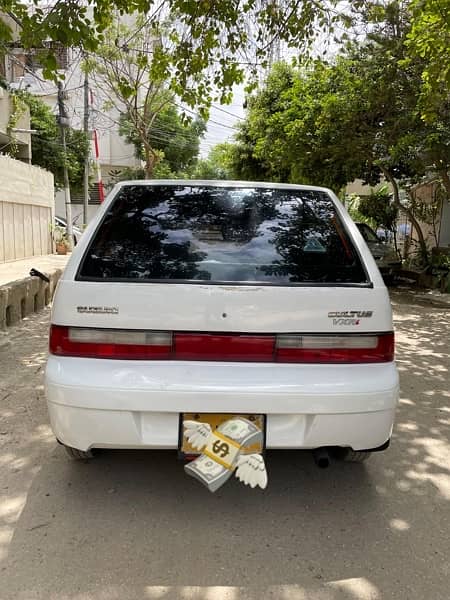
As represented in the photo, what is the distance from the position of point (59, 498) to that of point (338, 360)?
1.68m

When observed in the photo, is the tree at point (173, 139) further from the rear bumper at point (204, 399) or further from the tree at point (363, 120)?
the rear bumper at point (204, 399)

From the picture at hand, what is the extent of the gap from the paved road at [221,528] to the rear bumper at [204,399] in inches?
17.6

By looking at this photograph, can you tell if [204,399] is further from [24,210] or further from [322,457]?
[24,210]

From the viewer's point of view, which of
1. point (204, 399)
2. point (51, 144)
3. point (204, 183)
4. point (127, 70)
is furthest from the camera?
point (51, 144)

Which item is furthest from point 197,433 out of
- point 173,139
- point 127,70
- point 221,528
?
point 173,139

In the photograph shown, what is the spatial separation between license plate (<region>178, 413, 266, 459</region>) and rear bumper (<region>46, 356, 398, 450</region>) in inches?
1.3

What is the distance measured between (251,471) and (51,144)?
84.2ft

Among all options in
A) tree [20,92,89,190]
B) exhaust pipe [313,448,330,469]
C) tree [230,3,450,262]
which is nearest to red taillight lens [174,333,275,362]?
exhaust pipe [313,448,330,469]

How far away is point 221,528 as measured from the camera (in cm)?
257

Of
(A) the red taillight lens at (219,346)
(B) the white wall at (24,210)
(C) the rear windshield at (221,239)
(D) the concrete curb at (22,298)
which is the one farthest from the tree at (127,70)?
(A) the red taillight lens at (219,346)

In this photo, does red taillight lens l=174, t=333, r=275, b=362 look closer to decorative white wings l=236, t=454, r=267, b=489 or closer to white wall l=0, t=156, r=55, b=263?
decorative white wings l=236, t=454, r=267, b=489

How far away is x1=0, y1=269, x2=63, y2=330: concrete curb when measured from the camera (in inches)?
269

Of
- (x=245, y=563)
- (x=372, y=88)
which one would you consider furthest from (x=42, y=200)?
(x=245, y=563)

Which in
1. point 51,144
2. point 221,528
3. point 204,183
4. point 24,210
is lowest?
point 221,528
